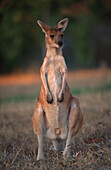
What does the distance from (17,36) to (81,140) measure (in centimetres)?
1393

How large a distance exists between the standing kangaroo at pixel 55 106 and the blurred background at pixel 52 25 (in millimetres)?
10026

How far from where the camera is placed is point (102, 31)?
763 inches

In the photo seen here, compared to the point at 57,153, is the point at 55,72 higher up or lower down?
higher up

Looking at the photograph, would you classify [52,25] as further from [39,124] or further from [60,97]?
[39,124]

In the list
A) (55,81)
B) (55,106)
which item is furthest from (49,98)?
(55,81)

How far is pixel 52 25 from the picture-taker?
645 inches

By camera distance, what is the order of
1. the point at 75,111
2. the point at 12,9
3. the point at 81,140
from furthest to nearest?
the point at 12,9, the point at 81,140, the point at 75,111

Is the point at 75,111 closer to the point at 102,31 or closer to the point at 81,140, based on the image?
the point at 81,140

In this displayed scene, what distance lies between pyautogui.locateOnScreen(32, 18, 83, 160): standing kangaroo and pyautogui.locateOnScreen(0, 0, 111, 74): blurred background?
32.9 ft

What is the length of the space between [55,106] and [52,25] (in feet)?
44.1

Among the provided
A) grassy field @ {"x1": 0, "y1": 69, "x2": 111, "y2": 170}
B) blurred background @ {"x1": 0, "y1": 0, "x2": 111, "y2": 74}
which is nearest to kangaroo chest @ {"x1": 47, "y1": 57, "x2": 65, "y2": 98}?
grassy field @ {"x1": 0, "y1": 69, "x2": 111, "y2": 170}

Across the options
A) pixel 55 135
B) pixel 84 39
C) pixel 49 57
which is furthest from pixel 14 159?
pixel 84 39

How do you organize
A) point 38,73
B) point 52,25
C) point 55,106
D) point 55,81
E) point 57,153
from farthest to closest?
1. point 38,73
2. point 52,25
3. point 55,81
4. point 55,106
5. point 57,153

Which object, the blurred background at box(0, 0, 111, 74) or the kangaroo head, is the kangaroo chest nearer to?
the kangaroo head
